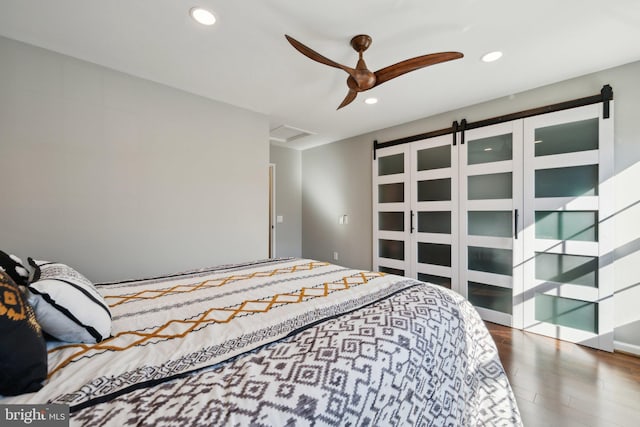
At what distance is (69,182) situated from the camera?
2.19 m

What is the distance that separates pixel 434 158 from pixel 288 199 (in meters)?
2.80

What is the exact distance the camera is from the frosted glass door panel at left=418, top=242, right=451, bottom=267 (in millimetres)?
3330

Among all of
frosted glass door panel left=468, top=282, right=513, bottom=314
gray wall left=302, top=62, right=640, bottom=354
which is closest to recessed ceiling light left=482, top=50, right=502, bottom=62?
gray wall left=302, top=62, right=640, bottom=354

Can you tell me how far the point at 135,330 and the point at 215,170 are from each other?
226cm

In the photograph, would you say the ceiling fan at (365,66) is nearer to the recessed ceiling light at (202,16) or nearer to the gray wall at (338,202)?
the recessed ceiling light at (202,16)

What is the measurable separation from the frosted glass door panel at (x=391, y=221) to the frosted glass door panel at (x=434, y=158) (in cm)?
76

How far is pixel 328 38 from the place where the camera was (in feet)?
6.39

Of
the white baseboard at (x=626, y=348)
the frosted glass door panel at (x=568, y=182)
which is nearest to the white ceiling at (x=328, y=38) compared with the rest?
the frosted glass door panel at (x=568, y=182)

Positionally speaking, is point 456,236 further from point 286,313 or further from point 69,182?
point 69,182

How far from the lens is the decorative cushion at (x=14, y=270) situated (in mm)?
1059

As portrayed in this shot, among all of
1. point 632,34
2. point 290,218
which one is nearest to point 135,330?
point 632,34

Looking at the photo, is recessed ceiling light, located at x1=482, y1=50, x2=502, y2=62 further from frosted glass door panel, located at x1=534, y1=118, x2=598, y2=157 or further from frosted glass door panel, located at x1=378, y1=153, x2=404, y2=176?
frosted glass door panel, located at x1=378, y1=153, x2=404, y2=176

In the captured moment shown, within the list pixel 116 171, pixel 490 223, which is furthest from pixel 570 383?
pixel 116 171

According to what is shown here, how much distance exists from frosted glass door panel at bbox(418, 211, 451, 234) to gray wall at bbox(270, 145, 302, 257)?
2.54 meters
